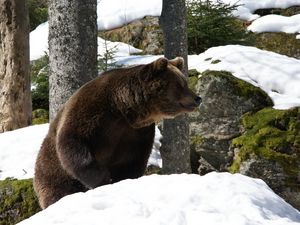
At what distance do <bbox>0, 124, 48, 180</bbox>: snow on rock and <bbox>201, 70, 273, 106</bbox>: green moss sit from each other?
8.01ft

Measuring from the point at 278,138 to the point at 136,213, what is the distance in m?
4.83

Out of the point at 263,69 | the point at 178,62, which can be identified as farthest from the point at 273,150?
the point at 178,62

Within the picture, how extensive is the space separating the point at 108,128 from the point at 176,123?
241 cm

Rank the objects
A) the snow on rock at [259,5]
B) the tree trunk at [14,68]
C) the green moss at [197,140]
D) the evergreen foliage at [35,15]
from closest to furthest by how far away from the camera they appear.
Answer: the green moss at [197,140] → the tree trunk at [14,68] → the snow on rock at [259,5] → the evergreen foliage at [35,15]

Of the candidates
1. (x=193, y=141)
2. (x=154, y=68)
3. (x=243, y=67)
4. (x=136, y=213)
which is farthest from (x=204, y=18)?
(x=136, y=213)

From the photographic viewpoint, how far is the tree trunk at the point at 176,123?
22.6 feet

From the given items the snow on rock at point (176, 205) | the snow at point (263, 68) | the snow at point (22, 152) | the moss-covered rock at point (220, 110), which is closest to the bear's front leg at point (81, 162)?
the snow on rock at point (176, 205)

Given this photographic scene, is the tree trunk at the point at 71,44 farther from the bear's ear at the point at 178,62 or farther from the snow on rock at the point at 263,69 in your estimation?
the snow on rock at the point at 263,69

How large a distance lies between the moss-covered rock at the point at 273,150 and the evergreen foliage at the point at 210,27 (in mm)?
3054

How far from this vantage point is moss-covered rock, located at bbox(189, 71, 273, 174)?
7684 millimetres

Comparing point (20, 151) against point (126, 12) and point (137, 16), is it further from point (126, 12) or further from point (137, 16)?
point (126, 12)

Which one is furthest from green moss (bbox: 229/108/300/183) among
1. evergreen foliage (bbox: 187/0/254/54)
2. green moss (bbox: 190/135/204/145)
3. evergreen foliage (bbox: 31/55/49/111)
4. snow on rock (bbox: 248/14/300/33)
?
snow on rock (bbox: 248/14/300/33)

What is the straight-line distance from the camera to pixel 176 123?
6883 mm

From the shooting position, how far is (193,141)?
7867 millimetres
